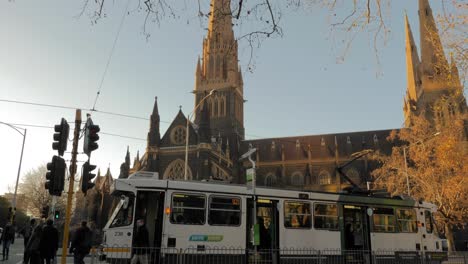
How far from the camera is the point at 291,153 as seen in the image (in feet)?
249

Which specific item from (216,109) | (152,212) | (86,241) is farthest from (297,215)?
(216,109)

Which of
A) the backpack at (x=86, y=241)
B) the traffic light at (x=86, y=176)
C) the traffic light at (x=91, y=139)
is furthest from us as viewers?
the backpack at (x=86, y=241)

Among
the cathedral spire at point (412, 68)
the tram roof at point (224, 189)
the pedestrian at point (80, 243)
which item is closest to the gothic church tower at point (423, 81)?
the cathedral spire at point (412, 68)

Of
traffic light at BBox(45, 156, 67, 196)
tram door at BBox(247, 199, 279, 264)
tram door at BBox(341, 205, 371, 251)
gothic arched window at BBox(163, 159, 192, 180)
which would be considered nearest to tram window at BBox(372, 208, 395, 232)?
tram door at BBox(341, 205, 371, 251)

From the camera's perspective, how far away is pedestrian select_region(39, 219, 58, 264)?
39.0ft

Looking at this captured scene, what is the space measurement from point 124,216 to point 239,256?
3776mm

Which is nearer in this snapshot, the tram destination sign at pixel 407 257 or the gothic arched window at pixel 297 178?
the tram destination sign at pixel 407 257

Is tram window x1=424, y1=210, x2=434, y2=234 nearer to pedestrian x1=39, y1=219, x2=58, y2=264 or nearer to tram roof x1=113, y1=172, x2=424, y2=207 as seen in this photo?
tram roof x1=113, y1=172, x2=424, y2=207

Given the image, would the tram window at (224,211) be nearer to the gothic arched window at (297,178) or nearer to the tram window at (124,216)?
the tram window at (124,216)

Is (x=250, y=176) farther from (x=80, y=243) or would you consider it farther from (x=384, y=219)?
(x=80, y=243)

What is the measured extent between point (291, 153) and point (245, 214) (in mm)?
63787

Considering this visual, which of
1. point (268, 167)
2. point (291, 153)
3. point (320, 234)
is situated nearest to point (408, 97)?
point (291, 153)

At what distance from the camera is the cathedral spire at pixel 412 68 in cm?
6831

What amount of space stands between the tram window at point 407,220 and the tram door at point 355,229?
1.72 meters
